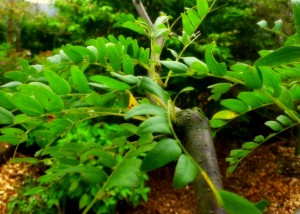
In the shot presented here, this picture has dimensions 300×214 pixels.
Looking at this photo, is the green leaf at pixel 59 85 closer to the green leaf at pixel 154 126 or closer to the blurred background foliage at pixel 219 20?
the green leaf at pixel 154 126

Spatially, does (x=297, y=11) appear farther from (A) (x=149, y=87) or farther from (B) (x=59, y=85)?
(B) (x=59, y=85)

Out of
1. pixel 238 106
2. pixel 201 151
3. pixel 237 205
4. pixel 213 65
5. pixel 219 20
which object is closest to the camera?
pixel 237 205

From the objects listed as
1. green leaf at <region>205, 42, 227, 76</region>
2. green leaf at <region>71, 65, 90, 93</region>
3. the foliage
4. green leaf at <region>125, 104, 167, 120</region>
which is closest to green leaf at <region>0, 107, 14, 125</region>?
the foliage

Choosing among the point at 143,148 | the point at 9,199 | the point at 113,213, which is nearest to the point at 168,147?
the point at 143,148

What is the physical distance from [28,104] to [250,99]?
0.39 metres

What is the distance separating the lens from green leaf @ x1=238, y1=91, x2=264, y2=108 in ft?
1.98

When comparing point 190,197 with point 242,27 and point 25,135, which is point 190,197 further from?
point 25,135

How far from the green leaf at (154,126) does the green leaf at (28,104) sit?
0.65 feet

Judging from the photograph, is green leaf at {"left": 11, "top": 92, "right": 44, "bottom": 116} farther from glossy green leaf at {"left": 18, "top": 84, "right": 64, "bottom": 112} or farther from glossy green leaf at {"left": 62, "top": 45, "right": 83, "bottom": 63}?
glossy green leaf at {"left": 62, "top": 45, "right": 83, "bottom": 63}

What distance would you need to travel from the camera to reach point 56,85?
1.81 feet

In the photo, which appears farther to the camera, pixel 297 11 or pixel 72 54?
pixel 72 54

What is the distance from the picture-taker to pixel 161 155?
340mm

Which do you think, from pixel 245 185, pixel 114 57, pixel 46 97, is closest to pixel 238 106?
pixel 114 57

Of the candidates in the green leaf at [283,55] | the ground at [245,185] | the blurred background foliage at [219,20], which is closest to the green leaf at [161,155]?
the green leaf at [283,55]
